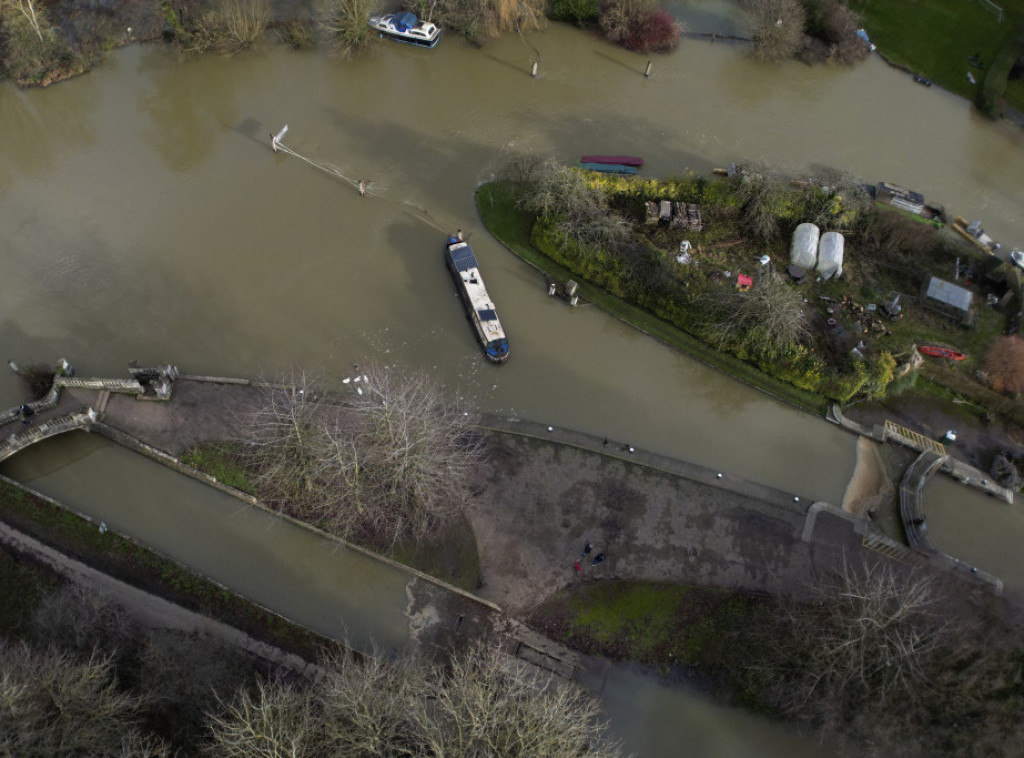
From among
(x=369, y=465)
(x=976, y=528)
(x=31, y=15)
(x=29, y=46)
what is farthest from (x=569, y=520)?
(x=29, y=46)

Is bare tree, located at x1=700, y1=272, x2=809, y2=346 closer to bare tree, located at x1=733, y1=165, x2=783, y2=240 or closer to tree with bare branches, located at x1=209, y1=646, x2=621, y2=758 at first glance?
bare tree, located at x1=733, y1=165, x2=783, y2=240

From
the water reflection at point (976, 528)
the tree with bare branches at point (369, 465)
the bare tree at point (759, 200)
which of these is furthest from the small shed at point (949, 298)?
the tree with bare branches at point (369, 465)

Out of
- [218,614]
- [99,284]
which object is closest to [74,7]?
[99,284]

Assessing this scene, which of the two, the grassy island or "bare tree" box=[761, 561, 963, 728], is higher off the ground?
the grassy island

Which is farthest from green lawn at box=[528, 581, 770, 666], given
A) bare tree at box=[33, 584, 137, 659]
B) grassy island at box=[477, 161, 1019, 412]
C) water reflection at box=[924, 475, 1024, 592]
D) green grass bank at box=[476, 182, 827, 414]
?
bare tree at box=[33, 584, 137, 659]

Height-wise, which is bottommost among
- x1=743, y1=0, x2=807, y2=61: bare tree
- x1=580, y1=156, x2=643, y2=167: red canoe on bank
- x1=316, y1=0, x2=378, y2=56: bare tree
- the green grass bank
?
the green grass bank

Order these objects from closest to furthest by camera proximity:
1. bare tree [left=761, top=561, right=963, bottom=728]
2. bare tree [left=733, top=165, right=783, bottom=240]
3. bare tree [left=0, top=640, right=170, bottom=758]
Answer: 1. bare tree [left=0, top=640, right=170, bottom=758]
2. bare tree [left=761, top=561, right=963, bottom=728]
3. bare tree [left=733, top=165, right=783, bottom=240]

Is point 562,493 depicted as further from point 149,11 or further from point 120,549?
point 149,11

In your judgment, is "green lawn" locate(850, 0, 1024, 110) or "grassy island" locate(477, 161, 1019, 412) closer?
"grassy island" locate(477, 161, 1019, 412)
